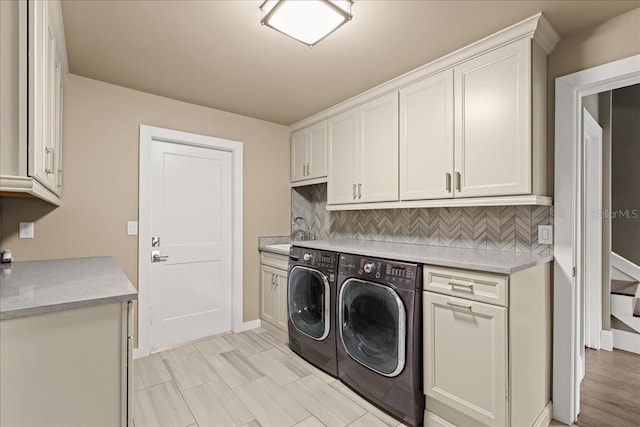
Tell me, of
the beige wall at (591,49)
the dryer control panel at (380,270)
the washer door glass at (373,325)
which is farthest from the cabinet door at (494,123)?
the washer door glass at (373,325)

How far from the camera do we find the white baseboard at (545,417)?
1.78m

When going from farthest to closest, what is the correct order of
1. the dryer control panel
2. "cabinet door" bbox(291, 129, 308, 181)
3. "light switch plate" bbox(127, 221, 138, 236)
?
"cabinet door" bbox(291, 129, 308, 181) → "light switch plate" bbox(127, 221, 138, 236) → the dryer control panel

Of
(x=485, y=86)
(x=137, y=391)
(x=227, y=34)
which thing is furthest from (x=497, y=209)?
(x=137, y=391)

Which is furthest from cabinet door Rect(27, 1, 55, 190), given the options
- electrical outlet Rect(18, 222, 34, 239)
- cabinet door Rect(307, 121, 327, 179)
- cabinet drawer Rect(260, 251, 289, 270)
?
cabinet door Rect(307, 121, 327, 179)

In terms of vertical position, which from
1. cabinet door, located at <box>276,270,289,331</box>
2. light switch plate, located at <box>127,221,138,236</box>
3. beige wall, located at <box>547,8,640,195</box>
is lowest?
cabinet door, located at <box>276,270,289,331</box>

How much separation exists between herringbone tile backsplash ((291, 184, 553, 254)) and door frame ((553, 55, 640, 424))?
0.11 m

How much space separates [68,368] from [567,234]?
251cm

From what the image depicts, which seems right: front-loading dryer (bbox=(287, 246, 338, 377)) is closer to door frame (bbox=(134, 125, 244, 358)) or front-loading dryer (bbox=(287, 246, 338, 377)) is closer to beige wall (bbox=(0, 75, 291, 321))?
door frame (bbox=(134, 125, 244, 358))

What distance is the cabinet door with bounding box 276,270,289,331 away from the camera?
3.07 metres

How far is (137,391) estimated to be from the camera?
2.21m

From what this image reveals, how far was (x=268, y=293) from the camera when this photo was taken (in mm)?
3346

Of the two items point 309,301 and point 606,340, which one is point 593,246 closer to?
point 606,340

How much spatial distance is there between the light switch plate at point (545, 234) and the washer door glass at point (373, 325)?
992mm

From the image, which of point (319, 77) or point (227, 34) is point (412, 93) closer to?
point (319, 77)
